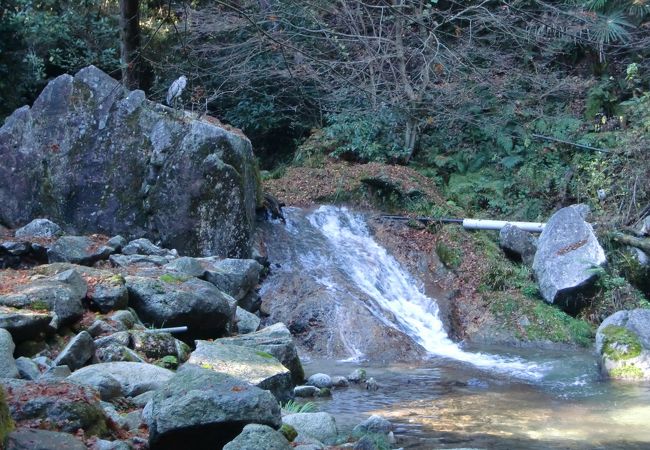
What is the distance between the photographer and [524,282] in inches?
520

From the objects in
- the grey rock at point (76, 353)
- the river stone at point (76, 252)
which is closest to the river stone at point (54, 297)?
the grey rock at point (76, 353)

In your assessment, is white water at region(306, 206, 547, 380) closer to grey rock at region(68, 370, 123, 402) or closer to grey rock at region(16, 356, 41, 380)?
grey rock at region(68, 370, 123, 402)

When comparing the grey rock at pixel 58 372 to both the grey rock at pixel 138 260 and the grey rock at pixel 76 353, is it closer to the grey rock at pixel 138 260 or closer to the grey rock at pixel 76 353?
the grey rock at pixel 76 353

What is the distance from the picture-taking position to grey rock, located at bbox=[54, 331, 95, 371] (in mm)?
5973

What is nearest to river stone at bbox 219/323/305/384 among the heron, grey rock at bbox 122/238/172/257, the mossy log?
grey rock at bbox 122/238/172/257

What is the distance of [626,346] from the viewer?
9484 mm

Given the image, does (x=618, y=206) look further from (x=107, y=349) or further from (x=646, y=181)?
(x=107, y=349)

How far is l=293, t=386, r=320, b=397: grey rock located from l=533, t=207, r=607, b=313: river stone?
571 centimetres

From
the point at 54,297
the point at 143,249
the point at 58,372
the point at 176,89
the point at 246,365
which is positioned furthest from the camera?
the point at 176,89

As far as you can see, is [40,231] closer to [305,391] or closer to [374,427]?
[305,391]

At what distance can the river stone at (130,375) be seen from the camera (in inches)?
217

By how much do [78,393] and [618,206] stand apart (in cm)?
1186

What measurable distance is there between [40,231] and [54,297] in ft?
12.3

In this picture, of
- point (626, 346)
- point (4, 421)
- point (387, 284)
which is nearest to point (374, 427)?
point (4, 421)
